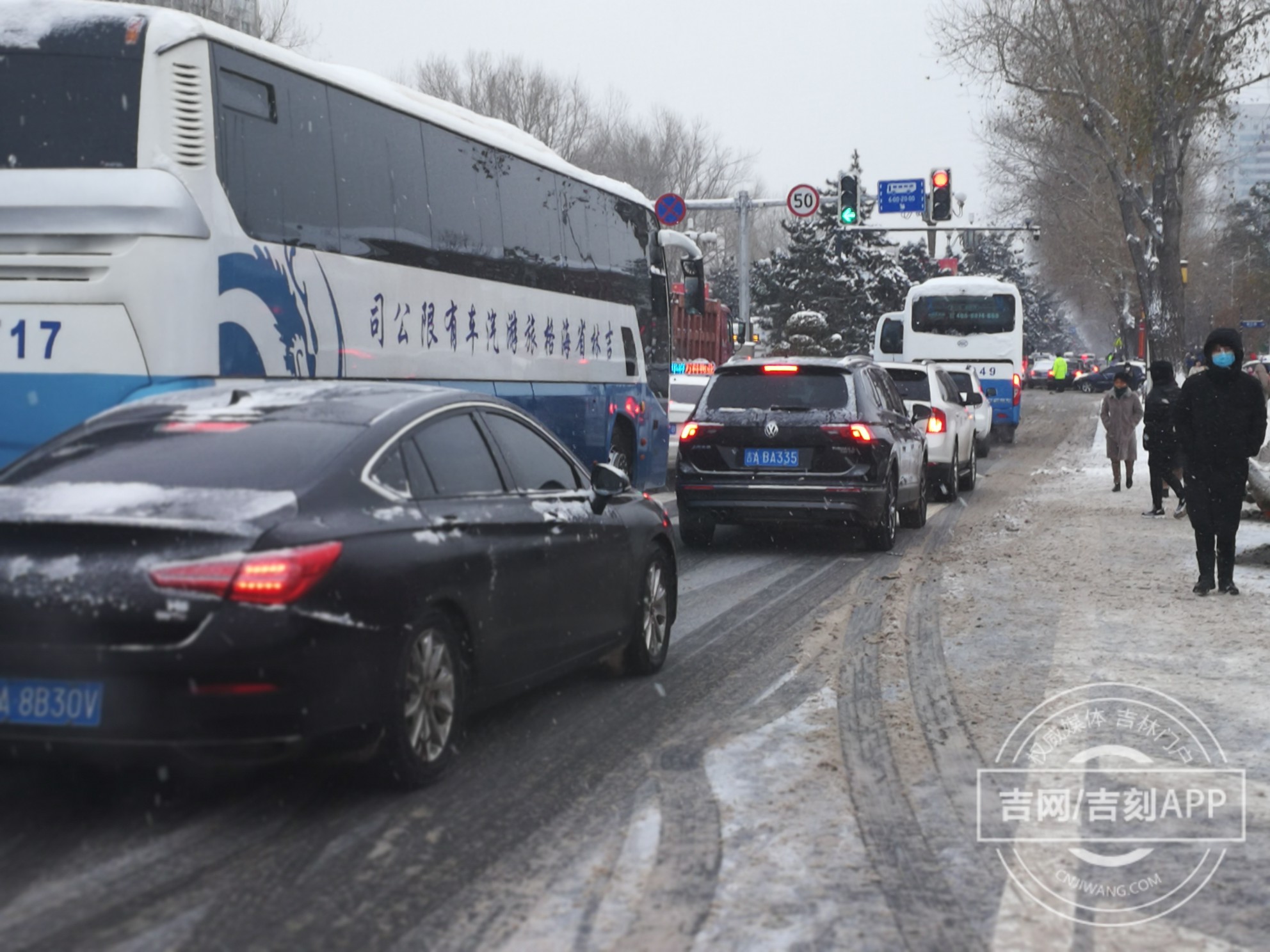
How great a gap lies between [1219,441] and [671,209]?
673 inches

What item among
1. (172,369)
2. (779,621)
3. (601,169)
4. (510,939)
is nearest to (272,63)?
(172,369)

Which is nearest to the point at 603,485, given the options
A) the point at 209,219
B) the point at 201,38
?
the point at 209,219

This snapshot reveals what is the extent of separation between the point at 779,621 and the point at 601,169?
67.6m

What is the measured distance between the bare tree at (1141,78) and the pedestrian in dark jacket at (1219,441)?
20.2 meters

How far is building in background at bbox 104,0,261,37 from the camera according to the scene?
1795 inches

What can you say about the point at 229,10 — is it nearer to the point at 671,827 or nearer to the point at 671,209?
the point at 671,209

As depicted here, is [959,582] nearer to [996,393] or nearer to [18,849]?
[18,849]

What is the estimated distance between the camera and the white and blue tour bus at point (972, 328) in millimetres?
35844

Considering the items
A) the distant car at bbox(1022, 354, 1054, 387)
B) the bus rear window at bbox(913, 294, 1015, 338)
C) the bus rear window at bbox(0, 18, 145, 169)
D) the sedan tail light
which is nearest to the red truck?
the bus rear window at bbox(913, 294, 1015, 338)

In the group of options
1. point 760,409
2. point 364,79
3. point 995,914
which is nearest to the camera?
point 995,914

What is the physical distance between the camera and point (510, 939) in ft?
12.9

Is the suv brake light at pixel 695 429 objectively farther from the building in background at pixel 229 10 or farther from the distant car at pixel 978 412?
the building in background at pixel 229 10

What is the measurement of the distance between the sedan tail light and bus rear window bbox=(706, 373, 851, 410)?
8768mm

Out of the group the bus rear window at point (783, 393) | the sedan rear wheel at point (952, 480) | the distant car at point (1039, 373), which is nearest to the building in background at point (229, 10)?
the sedan rear wheel at point (952, 480)
